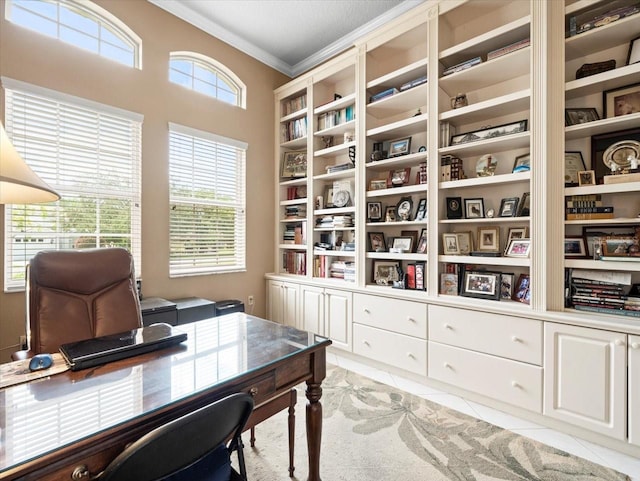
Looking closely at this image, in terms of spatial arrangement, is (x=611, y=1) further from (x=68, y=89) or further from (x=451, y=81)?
(x=68, y=89)

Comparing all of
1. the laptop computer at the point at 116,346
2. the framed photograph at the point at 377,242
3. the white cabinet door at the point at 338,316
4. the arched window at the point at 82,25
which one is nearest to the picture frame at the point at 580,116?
the framed photograph at the point at 377,242

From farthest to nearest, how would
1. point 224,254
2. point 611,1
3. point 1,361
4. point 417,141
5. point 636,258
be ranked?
point 224,254 < point 417,141 < point 1,361 < point 611,1 < point 636,258

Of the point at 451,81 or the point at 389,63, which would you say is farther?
the point at 389,63

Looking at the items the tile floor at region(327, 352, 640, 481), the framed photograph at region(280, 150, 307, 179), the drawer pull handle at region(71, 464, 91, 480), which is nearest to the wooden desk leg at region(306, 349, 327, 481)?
the drawer pull handle at region(71, 464, 91, 480)

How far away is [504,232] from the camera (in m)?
2.59

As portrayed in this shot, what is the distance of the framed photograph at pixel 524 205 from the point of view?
7.77ft

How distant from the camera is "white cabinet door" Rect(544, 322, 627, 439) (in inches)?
70.7

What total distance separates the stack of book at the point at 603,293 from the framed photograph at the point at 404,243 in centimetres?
123

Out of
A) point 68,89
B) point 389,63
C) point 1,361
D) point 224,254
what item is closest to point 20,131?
point 68,89

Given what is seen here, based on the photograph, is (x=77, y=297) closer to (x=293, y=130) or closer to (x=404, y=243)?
(x=404, y=243)

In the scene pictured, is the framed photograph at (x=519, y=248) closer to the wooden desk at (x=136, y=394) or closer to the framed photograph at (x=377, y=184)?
the framed photograph at (x=377, y=184)

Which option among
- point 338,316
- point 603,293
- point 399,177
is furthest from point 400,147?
point 603,293

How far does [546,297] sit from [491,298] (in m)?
0.39

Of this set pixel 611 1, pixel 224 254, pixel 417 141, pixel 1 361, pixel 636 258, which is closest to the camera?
pixel 636 258
